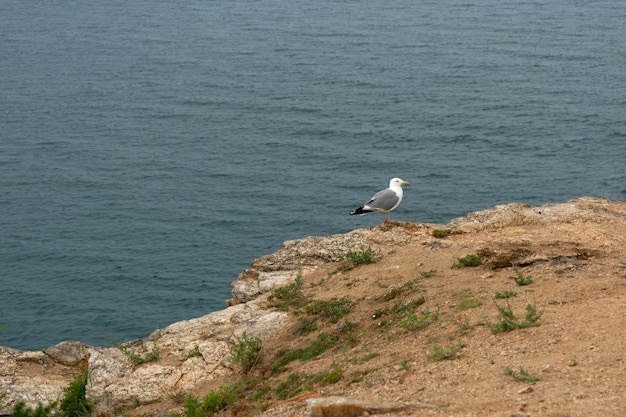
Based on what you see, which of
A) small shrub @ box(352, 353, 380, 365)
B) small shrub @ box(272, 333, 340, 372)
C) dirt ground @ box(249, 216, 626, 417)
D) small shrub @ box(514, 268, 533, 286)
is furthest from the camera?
small shrub @ box(272, 333, 340, 372)

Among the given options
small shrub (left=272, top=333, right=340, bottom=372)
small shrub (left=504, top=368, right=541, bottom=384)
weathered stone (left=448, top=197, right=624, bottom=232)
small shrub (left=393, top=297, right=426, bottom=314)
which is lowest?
small shrub (left=272, top=333, right=340, bottom=372)

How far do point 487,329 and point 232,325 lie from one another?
7.45m

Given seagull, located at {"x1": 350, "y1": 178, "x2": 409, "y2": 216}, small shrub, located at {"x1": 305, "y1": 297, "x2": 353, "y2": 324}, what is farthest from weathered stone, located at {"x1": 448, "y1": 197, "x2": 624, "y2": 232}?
small shrub, located at {"x1": 305, "y1": 297, "x2": 353, "y2": 324}

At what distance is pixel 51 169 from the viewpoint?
66.9 m

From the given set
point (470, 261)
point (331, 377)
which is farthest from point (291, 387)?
point (470, 261)

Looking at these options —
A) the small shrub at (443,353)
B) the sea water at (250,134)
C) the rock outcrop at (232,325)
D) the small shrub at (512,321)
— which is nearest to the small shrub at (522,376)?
the small shrub at (443,353)

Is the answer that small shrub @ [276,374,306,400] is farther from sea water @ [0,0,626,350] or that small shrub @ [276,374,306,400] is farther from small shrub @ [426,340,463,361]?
sea water @ [0,0,626,350]

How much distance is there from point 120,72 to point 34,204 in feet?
104

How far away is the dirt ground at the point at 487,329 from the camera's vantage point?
495 inches

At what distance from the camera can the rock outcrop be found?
750 inches

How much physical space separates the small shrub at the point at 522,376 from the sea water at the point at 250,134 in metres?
33.2

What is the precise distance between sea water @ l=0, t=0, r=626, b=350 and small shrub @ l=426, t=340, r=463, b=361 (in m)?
31.2

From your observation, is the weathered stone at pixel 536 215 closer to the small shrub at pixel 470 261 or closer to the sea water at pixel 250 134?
the small shrub at pixel 470 261

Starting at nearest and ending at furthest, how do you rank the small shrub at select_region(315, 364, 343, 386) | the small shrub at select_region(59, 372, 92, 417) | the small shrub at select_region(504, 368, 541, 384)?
the small shrub at select_region(504, 368, 541, 384) → the small shrub at select_region(315, 364, 343, 386) → the small shrub at select_region(59, 372, 92, 417)
